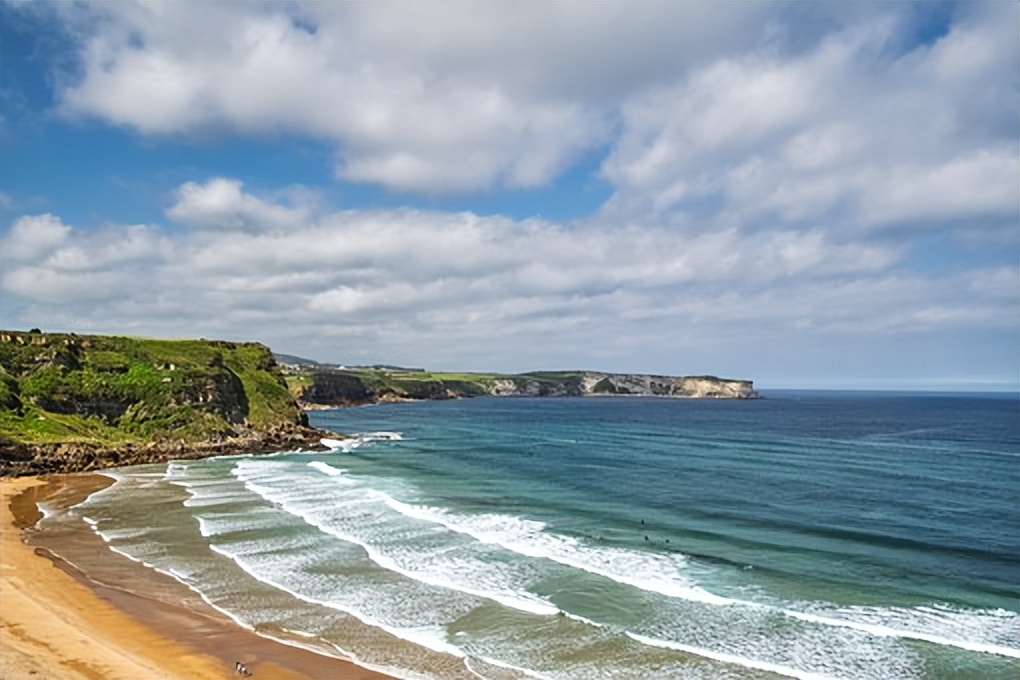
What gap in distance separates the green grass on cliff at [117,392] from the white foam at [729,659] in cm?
5305

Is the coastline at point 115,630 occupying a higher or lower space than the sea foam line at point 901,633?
higher

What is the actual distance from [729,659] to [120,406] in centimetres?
6287

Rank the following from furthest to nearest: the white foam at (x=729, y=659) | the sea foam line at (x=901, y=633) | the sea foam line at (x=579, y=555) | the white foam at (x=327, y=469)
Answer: the white foam at (x=327, y=469)
the sea foam line at (x=579, y=555)
the sea foam line at (x=901, y=633)
the white foam at (x=729, y=659)

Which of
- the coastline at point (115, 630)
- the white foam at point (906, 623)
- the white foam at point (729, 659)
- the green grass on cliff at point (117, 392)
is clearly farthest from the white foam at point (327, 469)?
the white foam at point (906, 623)

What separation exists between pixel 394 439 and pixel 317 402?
85.7 metres

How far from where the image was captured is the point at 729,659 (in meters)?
19.2

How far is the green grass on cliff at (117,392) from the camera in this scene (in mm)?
58219

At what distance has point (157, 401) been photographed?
67500 millimetres

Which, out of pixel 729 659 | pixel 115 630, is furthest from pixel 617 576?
pixel 115 630

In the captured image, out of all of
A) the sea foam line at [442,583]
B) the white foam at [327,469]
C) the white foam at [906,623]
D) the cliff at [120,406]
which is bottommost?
the white foam at [906,623]

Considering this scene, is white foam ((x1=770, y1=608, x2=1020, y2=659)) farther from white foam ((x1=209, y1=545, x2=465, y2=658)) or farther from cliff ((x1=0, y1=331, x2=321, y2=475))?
cliff ((x1=0, y1=331, x2=321, y2=475))

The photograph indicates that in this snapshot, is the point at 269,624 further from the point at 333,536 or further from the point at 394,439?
the point at 394,439

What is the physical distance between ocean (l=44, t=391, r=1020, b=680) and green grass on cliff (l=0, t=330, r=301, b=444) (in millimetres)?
8418

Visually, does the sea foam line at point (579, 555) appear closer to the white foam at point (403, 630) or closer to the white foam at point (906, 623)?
the white foam at point (906, 623)
